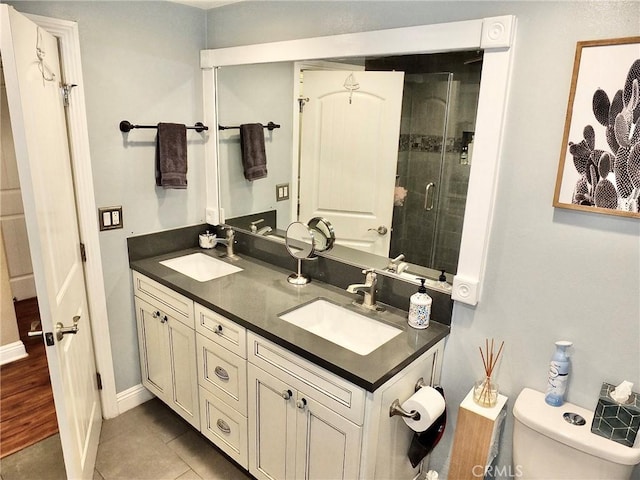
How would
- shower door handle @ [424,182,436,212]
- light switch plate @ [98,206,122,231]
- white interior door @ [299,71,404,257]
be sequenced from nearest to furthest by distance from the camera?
shower door handle @ [424,182,436,212], white interior door @ [299,71,404,257], light switch plate @ [98,206,122,231]

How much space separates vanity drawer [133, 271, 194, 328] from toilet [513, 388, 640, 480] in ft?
4.79

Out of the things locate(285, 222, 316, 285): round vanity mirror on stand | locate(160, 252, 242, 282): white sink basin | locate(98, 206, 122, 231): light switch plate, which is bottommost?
locate(160, 252, 242, 282): white sink basin

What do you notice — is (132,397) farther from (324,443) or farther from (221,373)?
(324,443)

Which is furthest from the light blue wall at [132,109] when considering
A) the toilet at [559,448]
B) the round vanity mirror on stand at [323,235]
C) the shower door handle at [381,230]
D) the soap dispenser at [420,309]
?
the toilet at [559,448]

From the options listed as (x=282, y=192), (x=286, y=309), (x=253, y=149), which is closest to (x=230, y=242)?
(x=282, y=192)

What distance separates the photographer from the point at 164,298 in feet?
7.21

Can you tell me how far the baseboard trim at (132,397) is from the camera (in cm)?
250

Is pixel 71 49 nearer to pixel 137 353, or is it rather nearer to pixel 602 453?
pixel 137 353

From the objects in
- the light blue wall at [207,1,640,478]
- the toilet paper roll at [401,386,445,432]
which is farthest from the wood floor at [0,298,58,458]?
the light blue wall at [207,1,640,478]

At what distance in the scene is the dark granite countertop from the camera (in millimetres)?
1467

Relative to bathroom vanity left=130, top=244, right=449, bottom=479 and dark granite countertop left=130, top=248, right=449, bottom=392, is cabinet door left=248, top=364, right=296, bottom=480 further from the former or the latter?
dark granite countertop left=130, top=248, right=449, bottom=392

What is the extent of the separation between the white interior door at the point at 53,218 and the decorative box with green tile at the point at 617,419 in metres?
1.84

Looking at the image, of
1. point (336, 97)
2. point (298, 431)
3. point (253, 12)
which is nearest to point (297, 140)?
point (336, 97)

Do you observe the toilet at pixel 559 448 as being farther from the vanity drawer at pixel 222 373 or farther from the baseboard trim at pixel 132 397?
the baseboard trim at pixel 132 397
